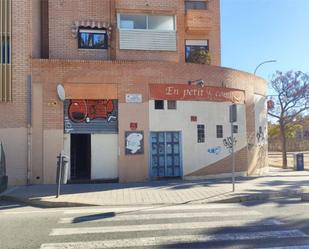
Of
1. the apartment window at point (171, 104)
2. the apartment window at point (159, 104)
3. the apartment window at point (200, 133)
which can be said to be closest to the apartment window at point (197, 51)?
the apartment window at point (171, 104)

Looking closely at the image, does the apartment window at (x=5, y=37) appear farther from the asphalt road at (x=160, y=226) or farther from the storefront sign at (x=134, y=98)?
the asphalt road at (x=160, y=226)

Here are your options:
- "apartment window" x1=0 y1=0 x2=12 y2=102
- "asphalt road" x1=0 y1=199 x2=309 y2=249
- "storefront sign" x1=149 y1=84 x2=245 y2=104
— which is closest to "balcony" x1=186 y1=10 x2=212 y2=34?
"storefront sign" x1=149 y1=84 x2=245 y2=104

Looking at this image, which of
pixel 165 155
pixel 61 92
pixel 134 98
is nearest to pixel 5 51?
pixel 61 92

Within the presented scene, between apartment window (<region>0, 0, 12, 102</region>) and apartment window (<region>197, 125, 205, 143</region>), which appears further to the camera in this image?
apartment window (<region>197, 125, 205, 143</region>)

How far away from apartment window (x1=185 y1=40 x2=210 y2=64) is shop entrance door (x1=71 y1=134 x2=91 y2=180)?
23.4 feet

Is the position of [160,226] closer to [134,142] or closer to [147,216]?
[147,216]

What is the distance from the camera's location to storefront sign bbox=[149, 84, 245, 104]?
703 inches

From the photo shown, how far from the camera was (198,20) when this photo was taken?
852 inches

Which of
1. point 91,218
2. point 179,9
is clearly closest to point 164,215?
point 91,218

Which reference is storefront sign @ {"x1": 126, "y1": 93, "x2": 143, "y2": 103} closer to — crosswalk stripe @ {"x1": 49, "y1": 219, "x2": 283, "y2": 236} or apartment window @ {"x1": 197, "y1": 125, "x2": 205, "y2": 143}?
apartment window @ {"x1": 197, "y1": 125, "x2": 205, "y2": 143}

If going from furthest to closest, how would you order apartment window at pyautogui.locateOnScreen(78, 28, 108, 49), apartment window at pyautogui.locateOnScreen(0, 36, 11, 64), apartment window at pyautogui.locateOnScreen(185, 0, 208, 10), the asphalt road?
apartment window at pyautogui.locateOnScreen(185, 0, 208, 10) → apartment window at pyautogui.locateOnScreen(78, 28, 108, 49) → apartment window at pyautogui.locateOnScreen(0, 36, 11, 64) → the asphalt road

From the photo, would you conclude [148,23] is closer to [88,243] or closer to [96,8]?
[96,8]

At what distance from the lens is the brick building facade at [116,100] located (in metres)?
16.7

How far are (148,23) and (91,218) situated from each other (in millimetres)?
12583
